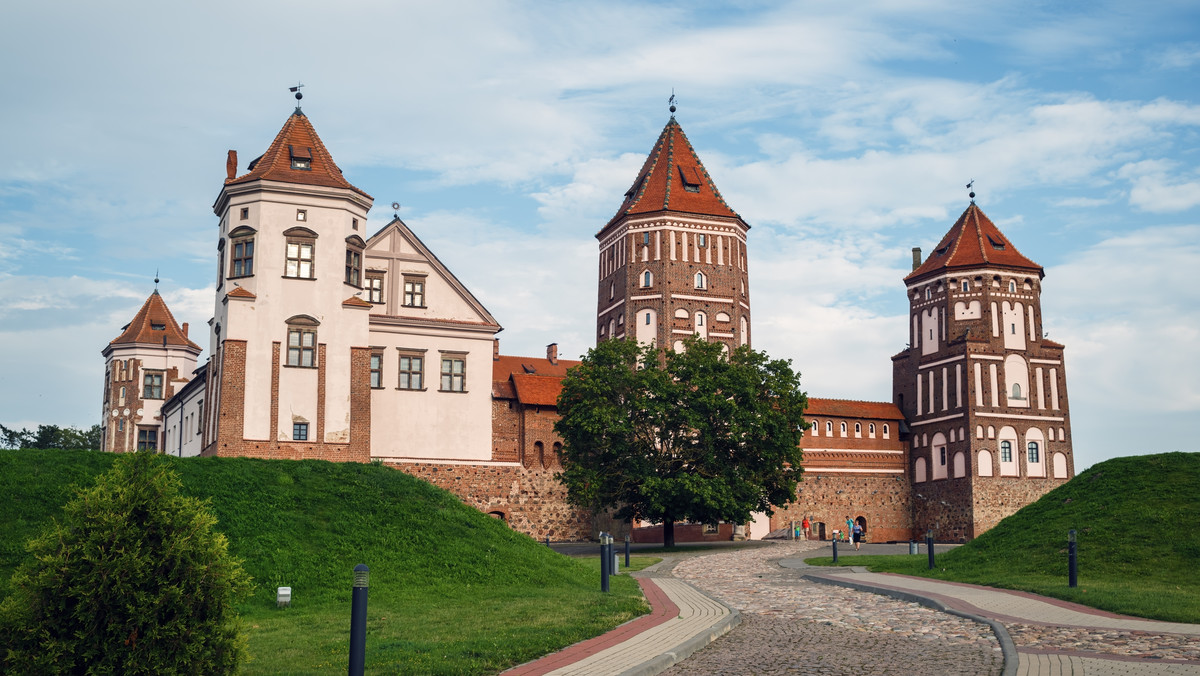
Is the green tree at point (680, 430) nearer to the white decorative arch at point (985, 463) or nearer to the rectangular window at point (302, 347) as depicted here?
the rectangular window at point (302, 347)

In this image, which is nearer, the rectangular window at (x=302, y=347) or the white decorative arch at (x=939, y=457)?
the rectangular window at (x=302, y=347)

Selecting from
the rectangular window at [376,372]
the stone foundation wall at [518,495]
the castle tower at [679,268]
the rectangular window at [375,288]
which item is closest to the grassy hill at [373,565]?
the rectangular window at [376,372]

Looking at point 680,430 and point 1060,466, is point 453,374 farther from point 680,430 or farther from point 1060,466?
point 1060,466

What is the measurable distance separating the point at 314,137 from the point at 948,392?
156ft

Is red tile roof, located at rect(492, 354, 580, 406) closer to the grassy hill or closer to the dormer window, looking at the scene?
the dormer window

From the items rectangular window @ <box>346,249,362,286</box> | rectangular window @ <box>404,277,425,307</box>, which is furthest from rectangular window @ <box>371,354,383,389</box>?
rectangular window @ <box>346,249,362,286</box>

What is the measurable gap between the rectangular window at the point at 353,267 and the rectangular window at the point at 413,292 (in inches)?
169

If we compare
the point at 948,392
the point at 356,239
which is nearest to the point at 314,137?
the point at 356,239

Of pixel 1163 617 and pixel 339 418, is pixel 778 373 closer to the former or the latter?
pixel 339 418

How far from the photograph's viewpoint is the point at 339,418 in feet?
141

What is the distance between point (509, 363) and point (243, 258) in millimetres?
26725

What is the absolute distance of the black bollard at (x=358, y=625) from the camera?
11.1 metres

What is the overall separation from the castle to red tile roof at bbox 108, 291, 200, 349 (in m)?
0.18

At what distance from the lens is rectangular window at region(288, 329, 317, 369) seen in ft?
140
